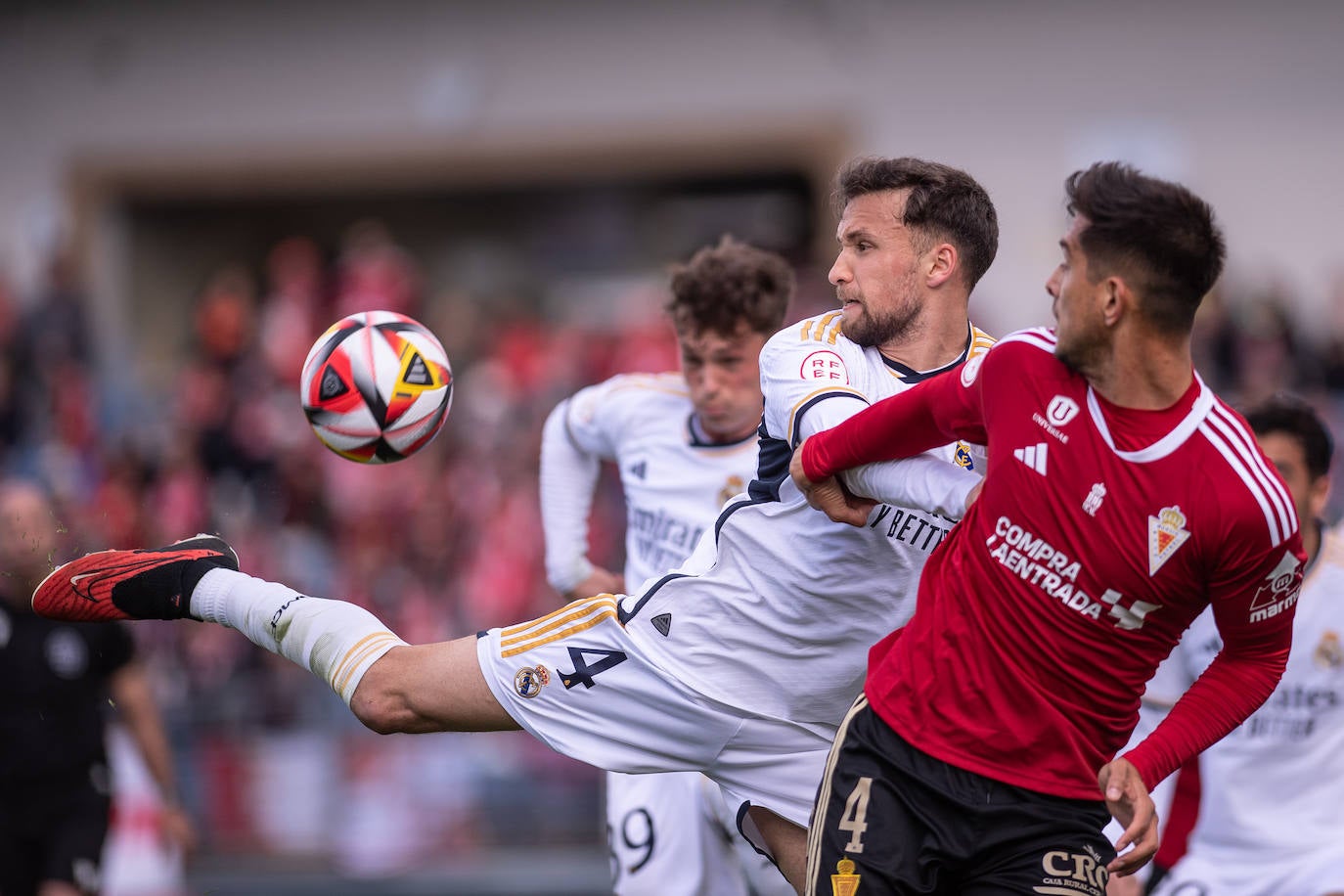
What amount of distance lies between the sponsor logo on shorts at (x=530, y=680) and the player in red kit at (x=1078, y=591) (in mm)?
991

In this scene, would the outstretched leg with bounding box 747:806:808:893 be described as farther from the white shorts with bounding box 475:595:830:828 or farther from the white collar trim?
the white collar trim

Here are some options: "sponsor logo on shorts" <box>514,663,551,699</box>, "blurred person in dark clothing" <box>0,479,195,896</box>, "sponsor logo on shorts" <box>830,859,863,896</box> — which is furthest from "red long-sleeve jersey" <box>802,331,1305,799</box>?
"blurred person in dark clothing" <box>0,479,195,896</box>

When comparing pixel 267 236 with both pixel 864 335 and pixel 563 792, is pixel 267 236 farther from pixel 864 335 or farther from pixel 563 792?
pixel 864 335

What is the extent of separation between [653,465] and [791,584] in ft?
5.78

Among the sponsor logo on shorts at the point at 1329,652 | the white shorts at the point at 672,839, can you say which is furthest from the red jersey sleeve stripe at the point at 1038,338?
the white shorts at the point at 672,839

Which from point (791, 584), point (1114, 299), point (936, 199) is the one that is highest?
point (936, 199)

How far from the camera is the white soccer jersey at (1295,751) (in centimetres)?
535

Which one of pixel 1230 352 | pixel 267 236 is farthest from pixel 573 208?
pixel 1230 352

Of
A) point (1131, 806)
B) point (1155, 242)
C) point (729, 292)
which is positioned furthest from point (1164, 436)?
point (729, 292)

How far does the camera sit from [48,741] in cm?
718

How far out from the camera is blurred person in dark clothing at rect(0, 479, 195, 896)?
7.02 meters

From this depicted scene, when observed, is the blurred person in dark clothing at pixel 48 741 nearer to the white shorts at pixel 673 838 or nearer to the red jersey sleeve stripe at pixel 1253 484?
the white shorts at pixel 673 838

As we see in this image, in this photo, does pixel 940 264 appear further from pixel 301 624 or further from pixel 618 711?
pixel 301 624

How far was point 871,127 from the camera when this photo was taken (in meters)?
15.1
